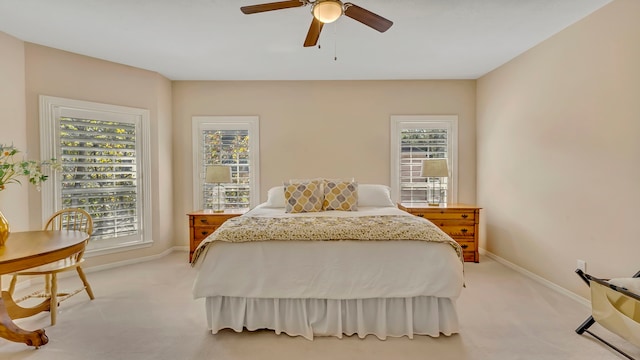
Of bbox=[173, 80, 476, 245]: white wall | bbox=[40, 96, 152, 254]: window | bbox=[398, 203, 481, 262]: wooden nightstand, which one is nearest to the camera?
bbox=[40, 96, 152, 254]: window

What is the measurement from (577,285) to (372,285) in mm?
2195

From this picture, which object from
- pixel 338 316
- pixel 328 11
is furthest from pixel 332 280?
pixel 328 11

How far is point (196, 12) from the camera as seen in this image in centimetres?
251

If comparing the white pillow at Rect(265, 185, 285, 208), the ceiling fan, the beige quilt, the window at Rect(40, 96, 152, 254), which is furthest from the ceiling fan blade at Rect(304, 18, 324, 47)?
the window at Rect(40, 96, 152, 254)

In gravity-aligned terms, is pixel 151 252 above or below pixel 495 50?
below

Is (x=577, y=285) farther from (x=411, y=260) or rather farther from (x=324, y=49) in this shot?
(x=324, y=49)

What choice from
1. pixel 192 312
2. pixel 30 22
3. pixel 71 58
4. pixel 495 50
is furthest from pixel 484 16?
pixel 71 58

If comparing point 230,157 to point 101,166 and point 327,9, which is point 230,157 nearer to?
point 101,166

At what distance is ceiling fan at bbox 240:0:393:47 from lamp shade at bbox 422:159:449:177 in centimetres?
236

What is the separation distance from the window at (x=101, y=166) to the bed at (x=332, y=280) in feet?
7.92

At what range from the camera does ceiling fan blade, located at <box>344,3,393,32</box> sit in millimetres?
1915

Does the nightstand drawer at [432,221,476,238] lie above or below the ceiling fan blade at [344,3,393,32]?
below

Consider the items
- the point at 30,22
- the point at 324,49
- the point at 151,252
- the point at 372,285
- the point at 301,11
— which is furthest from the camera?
the point at 151,252

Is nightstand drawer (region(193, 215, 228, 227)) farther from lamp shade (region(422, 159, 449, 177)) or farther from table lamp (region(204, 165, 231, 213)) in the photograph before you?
lamp shade (region(422, 159, 449, 177))
